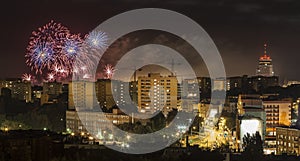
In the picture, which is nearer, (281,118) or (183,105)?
Result: (281,118)

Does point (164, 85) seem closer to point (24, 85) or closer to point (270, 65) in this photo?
point (24, 85)

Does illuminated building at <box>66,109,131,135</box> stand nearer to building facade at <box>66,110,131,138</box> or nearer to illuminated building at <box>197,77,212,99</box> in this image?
building facade at <box>66,110,131,138</box>

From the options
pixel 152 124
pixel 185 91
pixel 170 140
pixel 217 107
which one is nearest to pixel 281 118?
pixel 217 107

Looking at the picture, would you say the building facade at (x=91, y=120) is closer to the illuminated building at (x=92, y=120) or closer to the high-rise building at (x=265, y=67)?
the illuminated building at (x=92, y=120)

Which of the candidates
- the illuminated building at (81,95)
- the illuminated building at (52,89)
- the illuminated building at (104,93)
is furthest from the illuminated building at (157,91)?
the illuminated building at (52,89)

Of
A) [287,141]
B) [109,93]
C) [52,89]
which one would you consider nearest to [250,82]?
[109,93]

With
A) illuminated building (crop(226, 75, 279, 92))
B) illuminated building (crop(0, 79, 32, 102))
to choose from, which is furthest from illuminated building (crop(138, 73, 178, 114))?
illuminated building (crop(0, 79, 32, 102))
